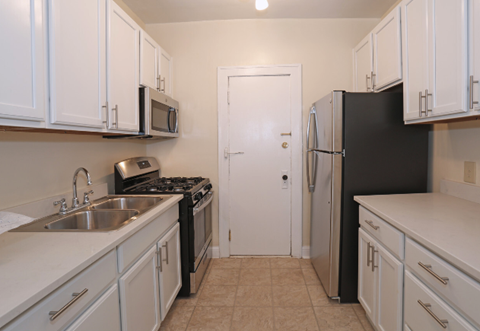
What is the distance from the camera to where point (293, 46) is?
10.4ft

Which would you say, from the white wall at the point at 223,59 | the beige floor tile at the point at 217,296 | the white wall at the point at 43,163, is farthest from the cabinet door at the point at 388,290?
the white wall at the point at 43,163

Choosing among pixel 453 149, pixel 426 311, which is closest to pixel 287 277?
pixel 426 311

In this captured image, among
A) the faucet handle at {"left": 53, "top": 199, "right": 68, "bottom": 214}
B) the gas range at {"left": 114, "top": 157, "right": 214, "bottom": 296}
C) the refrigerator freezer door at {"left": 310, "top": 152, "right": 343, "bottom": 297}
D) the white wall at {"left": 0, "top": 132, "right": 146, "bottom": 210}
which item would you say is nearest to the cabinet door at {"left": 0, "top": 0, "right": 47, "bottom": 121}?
the white wall at {"left": 0, "top": 132, "right": 146, "bottom": 210}

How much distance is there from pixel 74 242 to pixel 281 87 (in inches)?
100

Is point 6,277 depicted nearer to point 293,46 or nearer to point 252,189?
point 252,189

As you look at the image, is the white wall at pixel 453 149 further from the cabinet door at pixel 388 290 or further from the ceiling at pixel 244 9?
the ceiling at pixel 244 9

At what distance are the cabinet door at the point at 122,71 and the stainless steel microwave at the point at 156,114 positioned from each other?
9cm

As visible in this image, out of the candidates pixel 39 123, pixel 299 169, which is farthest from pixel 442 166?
pixel 39 123

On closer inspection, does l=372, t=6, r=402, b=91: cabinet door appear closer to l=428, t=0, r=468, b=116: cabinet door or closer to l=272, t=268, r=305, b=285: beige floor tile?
l=428, t=0, r=468, b=116: cabinet door

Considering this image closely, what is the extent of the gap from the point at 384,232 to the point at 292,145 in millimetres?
1657

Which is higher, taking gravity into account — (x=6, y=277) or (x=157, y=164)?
(x=157, y=164)

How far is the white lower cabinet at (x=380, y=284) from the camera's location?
1500 mm

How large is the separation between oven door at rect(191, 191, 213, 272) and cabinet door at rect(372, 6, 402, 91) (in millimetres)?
1800

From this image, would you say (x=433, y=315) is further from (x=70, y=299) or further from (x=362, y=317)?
(x=70, y=299)
